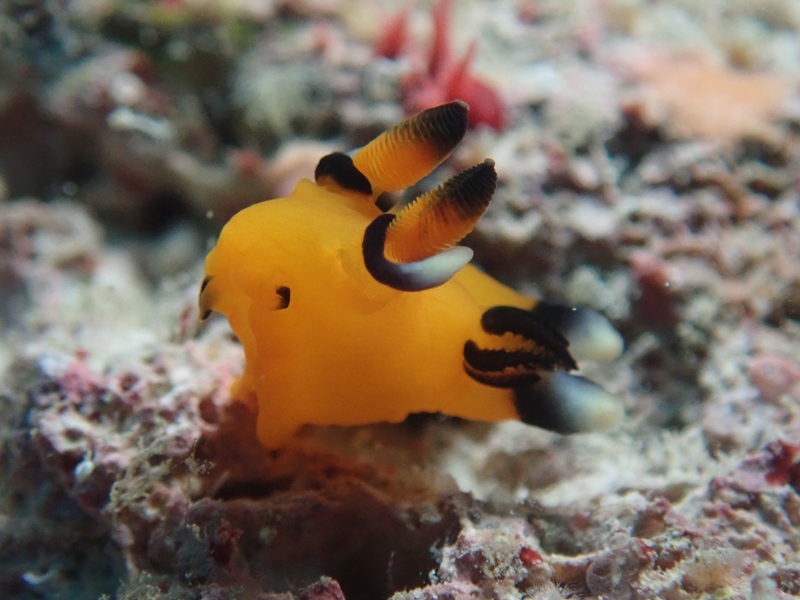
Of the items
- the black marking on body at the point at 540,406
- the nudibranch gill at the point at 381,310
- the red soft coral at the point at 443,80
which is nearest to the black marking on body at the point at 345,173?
the nudibranch gill at the point at 381,310

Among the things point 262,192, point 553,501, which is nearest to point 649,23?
point 262,192

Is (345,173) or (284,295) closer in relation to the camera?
(284,295)

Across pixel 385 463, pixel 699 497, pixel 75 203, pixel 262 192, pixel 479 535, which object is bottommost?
pixel 479 535

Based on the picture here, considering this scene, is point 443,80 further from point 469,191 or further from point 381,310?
point 469,191

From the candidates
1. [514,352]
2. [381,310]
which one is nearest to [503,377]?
[514,352]

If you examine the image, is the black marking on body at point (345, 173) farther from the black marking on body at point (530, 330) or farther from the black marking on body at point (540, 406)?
the black marking on body at point (540, 406)

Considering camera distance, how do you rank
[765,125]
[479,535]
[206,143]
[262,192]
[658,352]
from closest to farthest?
1. [479,535]
2. [658,352]
3. [765,125]
4. [262,192]
5. [206,143]

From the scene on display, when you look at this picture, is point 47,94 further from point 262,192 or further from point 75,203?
point 262,192

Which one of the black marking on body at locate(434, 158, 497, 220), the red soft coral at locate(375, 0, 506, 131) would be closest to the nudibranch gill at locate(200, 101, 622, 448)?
the black marking on body at locate(434, 158, 497, 220)
